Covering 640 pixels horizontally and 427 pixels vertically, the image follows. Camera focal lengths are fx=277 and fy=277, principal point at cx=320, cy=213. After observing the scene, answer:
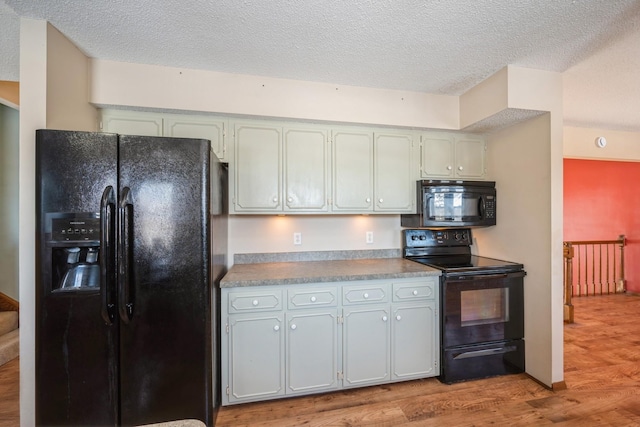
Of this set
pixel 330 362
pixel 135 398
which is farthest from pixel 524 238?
pixel 135 398

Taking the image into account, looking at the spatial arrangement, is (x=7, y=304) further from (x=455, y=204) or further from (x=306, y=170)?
(x=455, y=204)

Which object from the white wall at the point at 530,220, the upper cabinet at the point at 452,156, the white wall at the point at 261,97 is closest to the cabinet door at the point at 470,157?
the upper cabinet at the point at 452,156

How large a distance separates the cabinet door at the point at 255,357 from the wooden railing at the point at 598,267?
538cm

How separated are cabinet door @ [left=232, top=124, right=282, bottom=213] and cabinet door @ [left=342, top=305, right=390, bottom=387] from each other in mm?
1101

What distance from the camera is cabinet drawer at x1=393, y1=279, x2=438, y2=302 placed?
220cm

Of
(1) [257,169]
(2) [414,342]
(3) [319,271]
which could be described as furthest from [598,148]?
(1) [257,169]

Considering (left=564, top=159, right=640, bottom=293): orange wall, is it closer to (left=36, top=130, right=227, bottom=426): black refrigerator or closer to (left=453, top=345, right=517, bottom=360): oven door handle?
(left=453, top=345, right=517, bottom=360): oven door handle

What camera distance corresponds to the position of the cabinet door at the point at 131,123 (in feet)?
7.13

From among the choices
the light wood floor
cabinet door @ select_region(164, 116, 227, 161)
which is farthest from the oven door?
cabinet door @ select_region(164, 116, 227, 161)

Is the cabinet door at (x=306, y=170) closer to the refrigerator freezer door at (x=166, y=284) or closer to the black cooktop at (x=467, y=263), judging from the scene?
the refrigerator freezer door at (x=166, y=284)

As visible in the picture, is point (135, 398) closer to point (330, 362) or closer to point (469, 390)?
point (330, 362)

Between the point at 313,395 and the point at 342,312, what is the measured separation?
70 centimetres

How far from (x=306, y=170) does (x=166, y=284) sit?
1.37m

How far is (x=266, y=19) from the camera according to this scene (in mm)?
1635
